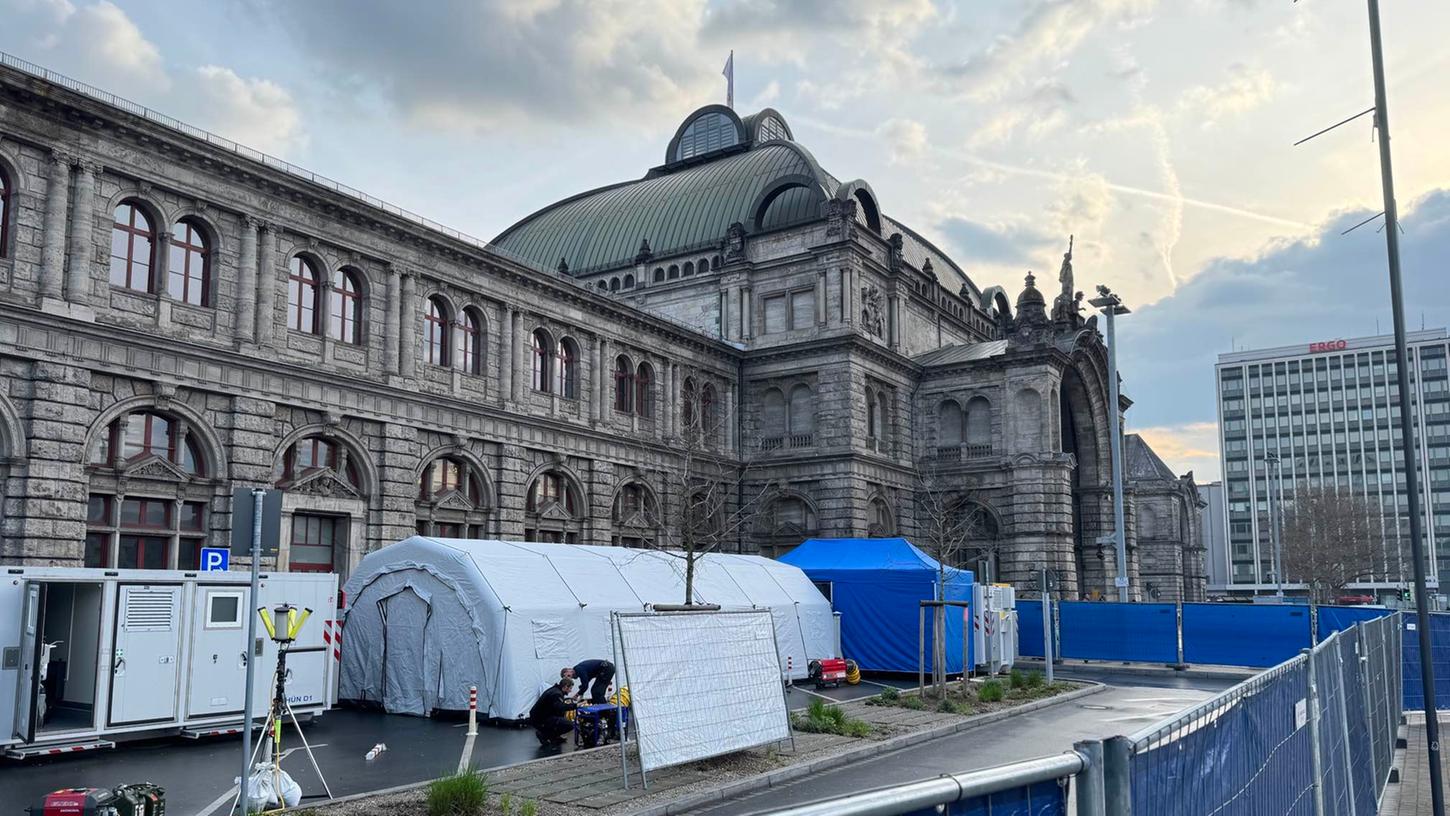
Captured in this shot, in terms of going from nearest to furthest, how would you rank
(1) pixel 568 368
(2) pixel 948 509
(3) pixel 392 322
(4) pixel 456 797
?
1. (4) pixel 456 797
2. (3) pixel 392 322
3. (1) pixel 568 368
4. (2) pixel 948 509

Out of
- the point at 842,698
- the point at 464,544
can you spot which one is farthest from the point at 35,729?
the point at 842,698

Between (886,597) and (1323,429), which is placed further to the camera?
(1323,429)

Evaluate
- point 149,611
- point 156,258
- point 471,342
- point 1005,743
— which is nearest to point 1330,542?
point 471,342

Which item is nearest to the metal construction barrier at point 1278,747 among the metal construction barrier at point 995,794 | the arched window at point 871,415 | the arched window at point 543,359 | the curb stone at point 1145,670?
the metal construction barrier at point 995,794

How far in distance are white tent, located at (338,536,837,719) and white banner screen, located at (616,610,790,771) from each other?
5.18 meters

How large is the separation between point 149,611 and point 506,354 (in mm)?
19315

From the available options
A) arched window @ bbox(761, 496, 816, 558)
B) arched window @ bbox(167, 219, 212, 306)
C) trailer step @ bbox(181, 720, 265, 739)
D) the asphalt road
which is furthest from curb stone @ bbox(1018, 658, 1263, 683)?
arched window @ bbox(167, 219, 212, 306)

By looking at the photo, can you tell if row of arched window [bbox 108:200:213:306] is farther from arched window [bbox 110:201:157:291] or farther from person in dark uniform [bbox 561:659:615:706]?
person in dark uniform [bbox 561:659:615:706]

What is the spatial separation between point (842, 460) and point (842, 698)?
20.8 m

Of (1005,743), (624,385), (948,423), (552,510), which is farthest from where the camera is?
(948,423)

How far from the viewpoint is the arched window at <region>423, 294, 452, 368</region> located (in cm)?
3412

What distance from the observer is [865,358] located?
158ft

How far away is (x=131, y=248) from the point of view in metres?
26.1

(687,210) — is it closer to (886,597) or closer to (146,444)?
(886,597)
